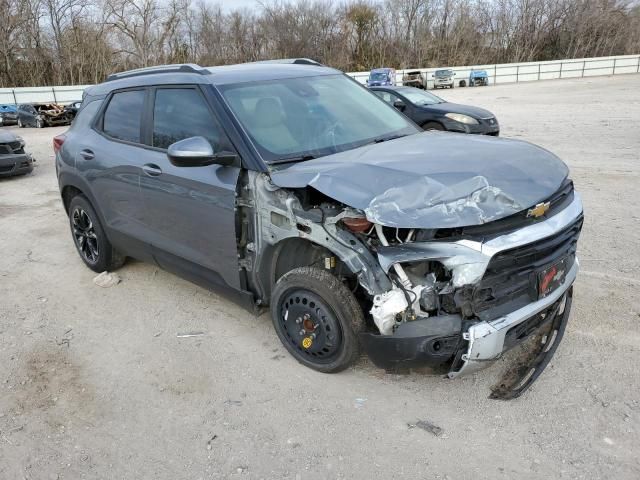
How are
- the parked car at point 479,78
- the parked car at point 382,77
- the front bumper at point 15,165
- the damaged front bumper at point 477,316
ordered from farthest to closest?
1. the parked car at point 479,78
2. the parked car at point 382,77
3. the front bumper at point 15,165
4. the damaged front bumper at point 477,316

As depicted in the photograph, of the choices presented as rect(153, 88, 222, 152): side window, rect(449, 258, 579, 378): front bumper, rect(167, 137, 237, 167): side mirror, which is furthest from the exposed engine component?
rect(153, 88, 222, 152): side window

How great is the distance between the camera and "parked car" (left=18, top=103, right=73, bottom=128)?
23.8 metres

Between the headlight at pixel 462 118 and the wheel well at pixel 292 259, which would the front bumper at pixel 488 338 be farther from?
the headlight at pixel 462 118

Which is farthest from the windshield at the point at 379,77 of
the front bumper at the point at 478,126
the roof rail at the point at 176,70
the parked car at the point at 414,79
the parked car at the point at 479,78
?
the roof rail at the point at 176,70

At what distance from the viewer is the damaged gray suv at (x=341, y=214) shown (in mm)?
2684

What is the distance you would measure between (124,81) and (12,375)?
2.50 meters

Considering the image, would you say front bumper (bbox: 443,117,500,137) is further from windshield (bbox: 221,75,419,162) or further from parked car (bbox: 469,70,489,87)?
parked car (bbox: 469,70,489,87)

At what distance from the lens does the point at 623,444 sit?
2.63 m

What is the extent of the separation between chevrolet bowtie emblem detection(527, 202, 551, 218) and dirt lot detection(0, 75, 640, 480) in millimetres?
1067

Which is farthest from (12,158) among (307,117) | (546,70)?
(546,70)

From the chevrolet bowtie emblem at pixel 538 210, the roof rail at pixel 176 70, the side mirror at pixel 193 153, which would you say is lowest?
the chevrolet bowtie emblem at pixel 538 210

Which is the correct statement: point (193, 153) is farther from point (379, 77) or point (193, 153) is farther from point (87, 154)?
point (379, 77)

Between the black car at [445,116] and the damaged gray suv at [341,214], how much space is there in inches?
306

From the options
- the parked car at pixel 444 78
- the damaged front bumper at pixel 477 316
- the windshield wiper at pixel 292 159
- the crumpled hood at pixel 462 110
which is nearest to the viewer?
the damaged front bumper at pixel 477 316
